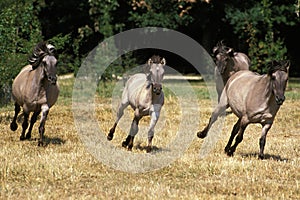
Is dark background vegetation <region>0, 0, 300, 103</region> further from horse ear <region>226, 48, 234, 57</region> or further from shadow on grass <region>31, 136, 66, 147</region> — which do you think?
horse ear <region>226, 48, 234, 57</region>

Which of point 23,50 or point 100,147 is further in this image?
point 23,50

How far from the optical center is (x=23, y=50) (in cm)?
1898

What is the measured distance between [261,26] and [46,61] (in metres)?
24.3

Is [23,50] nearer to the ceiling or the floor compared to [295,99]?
nearer to the ceiling

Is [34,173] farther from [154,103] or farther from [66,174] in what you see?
→ [154,103]

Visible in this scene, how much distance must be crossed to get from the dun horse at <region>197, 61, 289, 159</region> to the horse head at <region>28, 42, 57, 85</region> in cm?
346

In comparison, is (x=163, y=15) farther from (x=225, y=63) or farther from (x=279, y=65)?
(x=279, y=65)

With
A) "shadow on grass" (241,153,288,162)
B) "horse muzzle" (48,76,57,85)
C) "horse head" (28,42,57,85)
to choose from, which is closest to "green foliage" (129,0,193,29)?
"horse head" (28,42,57,85)

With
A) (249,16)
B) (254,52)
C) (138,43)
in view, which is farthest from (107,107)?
(138,43)

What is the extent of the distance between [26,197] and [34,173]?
1.43 metres

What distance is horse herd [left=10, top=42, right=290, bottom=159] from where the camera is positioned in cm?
1091

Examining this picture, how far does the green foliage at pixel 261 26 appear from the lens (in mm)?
30094

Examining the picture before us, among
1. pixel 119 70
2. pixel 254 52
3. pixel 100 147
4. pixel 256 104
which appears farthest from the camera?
pixel 254 52

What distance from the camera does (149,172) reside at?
381 inches
